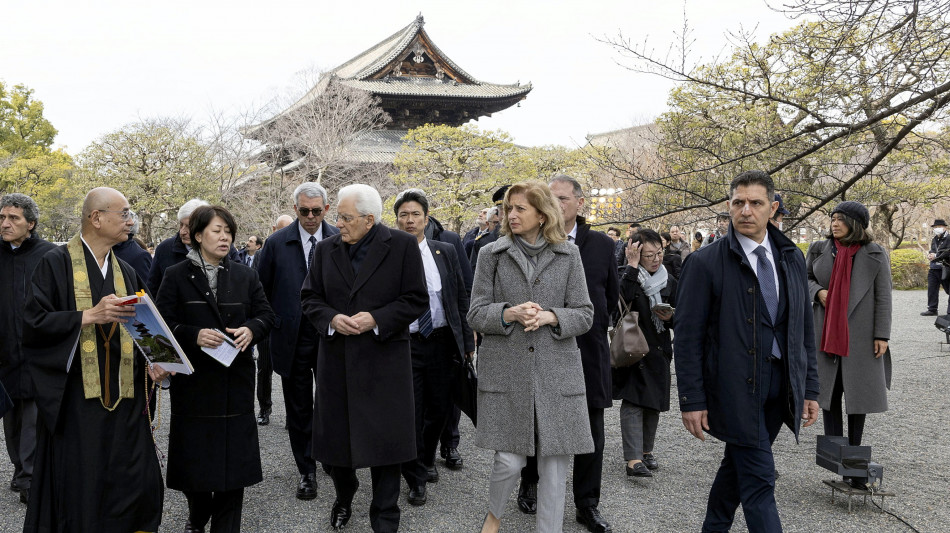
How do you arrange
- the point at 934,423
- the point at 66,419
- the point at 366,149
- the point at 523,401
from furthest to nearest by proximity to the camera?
the point at 366,149, the point at 934,423, the point at 523,401, the point at 66,419

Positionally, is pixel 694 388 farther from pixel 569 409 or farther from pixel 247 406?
pixel 247 406

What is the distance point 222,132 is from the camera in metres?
24.0

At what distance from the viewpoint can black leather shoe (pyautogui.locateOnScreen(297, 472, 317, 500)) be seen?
434 centimetres

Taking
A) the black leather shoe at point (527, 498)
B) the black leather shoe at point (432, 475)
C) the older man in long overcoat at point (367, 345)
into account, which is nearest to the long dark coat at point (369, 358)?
the older man in long overcoat at point (367, 345)

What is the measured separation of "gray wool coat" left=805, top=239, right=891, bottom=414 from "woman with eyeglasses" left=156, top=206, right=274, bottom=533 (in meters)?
3.63

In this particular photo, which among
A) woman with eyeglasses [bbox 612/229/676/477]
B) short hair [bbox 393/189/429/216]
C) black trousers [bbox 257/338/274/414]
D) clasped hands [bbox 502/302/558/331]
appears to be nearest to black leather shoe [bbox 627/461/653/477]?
woman with eyeglasses [bbox 612/229/676/477]

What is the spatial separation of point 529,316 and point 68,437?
6.99 ft

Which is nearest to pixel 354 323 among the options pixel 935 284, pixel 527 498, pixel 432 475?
pixel 527 498

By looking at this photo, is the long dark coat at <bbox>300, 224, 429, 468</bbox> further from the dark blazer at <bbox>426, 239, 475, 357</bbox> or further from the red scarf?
the red scarf

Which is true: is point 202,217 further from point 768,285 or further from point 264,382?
point 264,382

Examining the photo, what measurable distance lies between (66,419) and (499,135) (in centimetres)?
2114

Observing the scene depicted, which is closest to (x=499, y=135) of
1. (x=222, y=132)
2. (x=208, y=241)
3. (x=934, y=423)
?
(x=222, y=132)

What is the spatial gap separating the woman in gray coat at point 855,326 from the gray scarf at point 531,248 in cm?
243

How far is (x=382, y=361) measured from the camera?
356 centimetres
